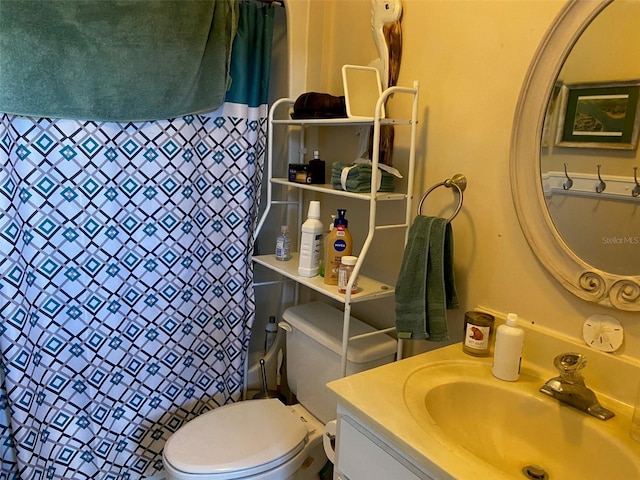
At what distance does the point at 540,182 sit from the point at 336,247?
2.00 feet

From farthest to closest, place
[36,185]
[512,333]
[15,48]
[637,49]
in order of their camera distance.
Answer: [36,185]
[15,48]
[512,333]
[637,49]

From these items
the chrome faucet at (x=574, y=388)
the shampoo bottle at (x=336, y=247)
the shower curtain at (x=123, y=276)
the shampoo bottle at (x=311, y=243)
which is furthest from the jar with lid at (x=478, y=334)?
the shower curtain at (x=123, y=276)

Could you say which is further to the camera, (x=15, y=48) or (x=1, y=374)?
(x=1, y=374)

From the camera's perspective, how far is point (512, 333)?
1093 mm

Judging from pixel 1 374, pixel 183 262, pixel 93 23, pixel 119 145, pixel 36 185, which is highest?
pixel 93 23

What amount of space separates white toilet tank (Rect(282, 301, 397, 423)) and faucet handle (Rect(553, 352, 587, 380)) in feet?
1.89

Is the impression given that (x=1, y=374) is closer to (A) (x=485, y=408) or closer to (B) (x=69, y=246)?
(B) (x=69, y=246)

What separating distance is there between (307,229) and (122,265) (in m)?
0.65

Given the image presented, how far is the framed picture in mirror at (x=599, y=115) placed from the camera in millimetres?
967

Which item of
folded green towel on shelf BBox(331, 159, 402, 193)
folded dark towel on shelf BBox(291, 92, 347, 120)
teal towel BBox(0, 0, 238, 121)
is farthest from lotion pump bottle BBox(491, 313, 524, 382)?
teal towel BBox(0, 0, 238, 121)

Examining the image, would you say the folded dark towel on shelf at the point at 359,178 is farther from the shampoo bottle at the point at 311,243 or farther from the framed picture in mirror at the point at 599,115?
the framed picture in mirror at the point at 599,115

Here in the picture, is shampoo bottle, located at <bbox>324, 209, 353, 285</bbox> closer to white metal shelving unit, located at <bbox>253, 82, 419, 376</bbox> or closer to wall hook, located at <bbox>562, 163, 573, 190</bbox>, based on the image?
white metal shelving unit, located at <bbox>253, 82, 419, 376</bbox>

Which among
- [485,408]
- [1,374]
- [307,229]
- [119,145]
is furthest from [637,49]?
[1,374]

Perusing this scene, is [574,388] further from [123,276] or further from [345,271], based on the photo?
[123,276]
